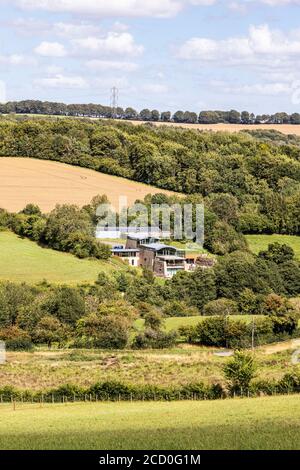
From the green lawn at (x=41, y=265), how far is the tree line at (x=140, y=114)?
68.1 metres

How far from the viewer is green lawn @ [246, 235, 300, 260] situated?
71.8 metres

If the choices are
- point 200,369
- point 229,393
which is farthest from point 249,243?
point 229,393

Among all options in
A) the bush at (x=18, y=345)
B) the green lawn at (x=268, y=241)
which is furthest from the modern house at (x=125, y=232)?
the bush at (x=18, y=345)

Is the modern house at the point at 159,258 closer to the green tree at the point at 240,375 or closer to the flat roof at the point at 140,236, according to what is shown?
the flat roof at the point at 140,236

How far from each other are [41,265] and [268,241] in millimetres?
21534

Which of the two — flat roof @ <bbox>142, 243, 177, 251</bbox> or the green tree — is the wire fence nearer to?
the green tree

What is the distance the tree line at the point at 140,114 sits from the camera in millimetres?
132125

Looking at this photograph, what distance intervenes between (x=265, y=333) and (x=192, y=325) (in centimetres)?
378

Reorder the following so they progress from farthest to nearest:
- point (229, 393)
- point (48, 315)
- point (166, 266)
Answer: point (166, 266), point (48, 315), point (229, 393)

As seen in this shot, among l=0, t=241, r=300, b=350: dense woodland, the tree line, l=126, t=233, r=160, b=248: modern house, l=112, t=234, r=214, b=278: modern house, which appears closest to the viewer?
l=0, t=241, r=300, b=350: dense woodland

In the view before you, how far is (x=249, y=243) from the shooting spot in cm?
7244

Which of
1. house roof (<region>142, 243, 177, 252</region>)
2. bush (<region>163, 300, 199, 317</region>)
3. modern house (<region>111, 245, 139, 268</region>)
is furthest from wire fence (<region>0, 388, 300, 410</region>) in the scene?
house roof (<region>142, 243, 177, 252</region>)

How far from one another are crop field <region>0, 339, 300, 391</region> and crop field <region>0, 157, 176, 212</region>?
28.3 meters
